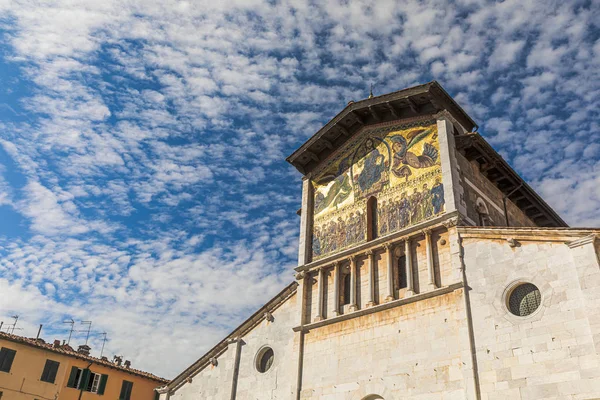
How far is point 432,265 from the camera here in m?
15.9

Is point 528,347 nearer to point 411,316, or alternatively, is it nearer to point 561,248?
point 561,248

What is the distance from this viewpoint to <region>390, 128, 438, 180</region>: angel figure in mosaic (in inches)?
700

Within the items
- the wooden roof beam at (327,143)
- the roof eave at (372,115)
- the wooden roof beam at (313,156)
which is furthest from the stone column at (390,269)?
the wooden roof beam at (313,156)

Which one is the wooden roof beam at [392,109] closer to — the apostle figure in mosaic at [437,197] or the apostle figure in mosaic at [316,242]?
the apostle figure in mosaic at [437,197]

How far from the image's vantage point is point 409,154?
18422 millimetres

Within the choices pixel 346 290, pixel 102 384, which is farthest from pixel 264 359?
pixel 102 384

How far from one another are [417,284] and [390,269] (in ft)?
3.59

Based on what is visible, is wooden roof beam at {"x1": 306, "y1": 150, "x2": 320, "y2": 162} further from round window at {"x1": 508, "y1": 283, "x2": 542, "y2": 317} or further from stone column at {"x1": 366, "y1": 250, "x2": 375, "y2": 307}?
round window at {"x1": 508, "y1": 283, "x2": 542, "y2": 317}

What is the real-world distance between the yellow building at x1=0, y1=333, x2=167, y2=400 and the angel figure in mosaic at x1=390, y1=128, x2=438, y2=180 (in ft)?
63.0

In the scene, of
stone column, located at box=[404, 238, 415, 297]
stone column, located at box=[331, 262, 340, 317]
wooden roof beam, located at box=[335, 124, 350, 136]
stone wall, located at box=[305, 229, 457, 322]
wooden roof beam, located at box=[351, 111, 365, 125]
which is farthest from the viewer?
wooden roof beam, located at box=[335, 124, 350, 136]

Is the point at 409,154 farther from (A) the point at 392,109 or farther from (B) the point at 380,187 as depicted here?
(A) the point at 392,109

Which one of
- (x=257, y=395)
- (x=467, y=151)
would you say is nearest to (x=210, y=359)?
(x=257, y=395)

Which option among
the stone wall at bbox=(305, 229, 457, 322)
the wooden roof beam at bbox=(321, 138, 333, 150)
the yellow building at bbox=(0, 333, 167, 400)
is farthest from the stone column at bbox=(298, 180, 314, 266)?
the yellow building at bbox=(0, 333, 167, 400)

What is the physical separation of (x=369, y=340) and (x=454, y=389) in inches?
128
